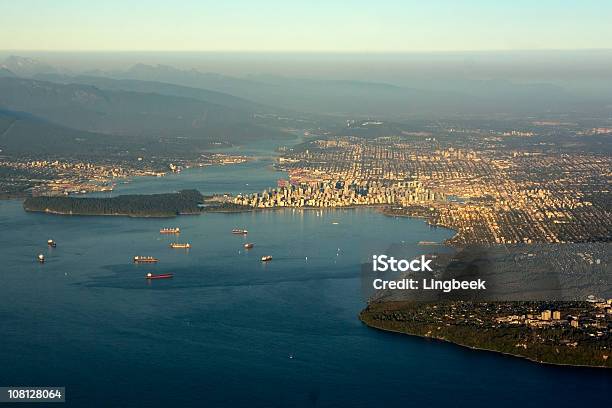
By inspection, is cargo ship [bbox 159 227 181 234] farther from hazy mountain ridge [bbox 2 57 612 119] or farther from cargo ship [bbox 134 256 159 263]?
hazy mountain ridge [bbox 2 57 612 119]

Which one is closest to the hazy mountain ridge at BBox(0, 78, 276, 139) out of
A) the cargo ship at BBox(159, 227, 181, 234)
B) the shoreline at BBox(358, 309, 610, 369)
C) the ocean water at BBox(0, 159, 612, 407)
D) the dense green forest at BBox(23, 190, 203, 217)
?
the dense green forest at BBox(23, 190, 203, 217)

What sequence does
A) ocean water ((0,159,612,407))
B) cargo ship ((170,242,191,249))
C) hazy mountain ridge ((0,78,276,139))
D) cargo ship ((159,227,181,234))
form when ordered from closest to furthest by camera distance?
ocean water ((0,159,612,407)) → cargo ship ((170,242,191,249)) → cargo ship ((159,227,181,234)) → hazy mountain ridge ((0,78,276,139))

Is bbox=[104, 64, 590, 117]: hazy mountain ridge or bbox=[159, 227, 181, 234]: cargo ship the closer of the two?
bbox=[159, 227, 181, 234]: cargo ship

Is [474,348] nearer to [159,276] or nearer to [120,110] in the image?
[159,276]

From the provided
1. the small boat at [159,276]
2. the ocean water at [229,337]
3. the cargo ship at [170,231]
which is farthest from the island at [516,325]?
the cargo ship at [170,231]

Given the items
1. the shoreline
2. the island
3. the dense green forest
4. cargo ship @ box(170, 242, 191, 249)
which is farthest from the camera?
the dense green forest

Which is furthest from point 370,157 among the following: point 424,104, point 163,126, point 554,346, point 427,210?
point 424,104
